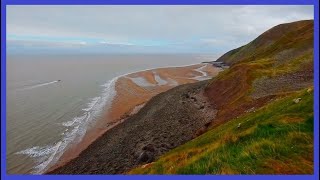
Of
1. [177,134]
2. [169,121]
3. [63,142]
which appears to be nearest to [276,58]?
[169,121]

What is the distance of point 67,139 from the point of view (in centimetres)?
3812

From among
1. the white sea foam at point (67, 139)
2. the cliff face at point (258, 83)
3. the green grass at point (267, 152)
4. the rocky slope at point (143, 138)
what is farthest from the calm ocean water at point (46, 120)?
the green grass at point (267, 152)

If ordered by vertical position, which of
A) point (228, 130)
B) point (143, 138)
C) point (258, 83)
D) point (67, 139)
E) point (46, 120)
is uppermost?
point (258, 83)

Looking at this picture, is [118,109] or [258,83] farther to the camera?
[118,109]

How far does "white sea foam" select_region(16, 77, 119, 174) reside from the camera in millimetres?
32203

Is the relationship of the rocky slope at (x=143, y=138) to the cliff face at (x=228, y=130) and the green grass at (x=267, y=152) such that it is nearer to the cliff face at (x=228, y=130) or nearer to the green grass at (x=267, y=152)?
the cliff face at (x=228, y=130)

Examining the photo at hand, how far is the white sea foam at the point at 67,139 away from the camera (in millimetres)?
32203

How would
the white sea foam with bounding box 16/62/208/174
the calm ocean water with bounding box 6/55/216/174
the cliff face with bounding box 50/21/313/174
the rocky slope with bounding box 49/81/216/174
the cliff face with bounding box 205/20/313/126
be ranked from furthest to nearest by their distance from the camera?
the cliff face with bounding box 205/20/313/126
the calm ocean water with bounding box 6/55/216/174
the white sea foam with bounding box 16/62/208/174
the rocky slope with bounding box 49/81/216/174
the cliff face with bounding box 50/21/313/174

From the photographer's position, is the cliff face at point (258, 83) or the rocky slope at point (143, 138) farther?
the cliff face at point (258, 83)

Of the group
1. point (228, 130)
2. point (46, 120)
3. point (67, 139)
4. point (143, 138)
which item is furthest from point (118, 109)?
point (228, 130)

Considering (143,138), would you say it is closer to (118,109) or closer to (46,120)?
(46,120)

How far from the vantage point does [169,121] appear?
3803cm

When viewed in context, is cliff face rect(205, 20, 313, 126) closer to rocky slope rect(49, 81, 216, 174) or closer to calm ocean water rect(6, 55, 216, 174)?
rocky slope rect(49, 81, 216, 174)

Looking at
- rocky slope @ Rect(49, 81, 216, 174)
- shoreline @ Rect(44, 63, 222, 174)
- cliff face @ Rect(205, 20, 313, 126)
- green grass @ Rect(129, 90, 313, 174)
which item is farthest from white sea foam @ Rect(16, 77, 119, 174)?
green grass @ Rect(129, 90, 313, 174)
